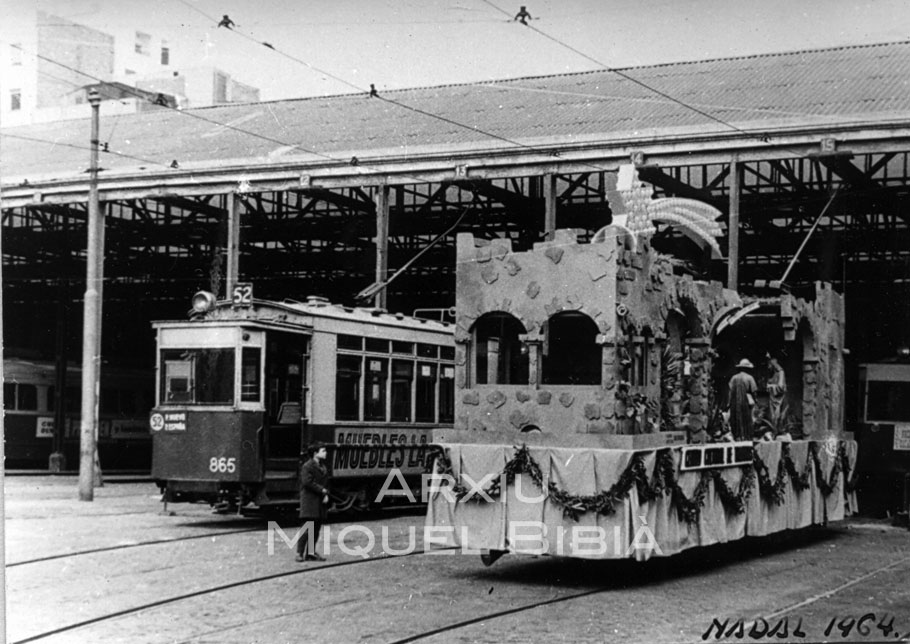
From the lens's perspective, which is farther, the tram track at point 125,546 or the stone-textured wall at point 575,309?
the tram track at point 125,546

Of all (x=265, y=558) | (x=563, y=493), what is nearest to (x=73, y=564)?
(x=265, y=558)

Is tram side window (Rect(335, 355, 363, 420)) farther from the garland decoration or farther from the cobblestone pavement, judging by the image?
the garland decoration

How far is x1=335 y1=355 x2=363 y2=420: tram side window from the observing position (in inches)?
686

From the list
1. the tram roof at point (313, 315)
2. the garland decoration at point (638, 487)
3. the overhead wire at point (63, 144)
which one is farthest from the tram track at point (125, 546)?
the overhead wire at point (63, 144)

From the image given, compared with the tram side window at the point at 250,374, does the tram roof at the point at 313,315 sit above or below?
above

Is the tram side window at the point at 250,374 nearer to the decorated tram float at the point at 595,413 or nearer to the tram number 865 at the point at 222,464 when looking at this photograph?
the tram number 865 at the point at 222,464

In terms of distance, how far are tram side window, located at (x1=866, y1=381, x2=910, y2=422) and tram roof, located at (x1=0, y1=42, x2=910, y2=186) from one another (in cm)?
459

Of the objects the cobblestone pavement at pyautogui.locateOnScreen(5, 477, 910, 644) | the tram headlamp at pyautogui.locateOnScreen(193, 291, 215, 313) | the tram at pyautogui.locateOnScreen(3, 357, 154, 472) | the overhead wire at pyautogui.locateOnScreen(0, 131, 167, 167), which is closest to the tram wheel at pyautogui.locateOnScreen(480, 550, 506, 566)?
the cobblestone pavement at pyautogui.locateOnScreen(5, 477, 910, 644)

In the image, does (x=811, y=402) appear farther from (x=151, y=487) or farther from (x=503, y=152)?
(x=151, y=487)

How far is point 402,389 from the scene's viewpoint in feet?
62.4

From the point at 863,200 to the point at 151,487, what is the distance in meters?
17.3

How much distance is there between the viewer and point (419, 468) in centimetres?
1953

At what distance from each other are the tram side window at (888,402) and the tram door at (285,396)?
32.8 feet

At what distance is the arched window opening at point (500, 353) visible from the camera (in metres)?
12.9
